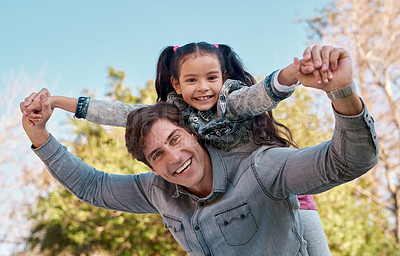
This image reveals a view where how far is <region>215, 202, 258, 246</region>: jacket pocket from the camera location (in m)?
1.63

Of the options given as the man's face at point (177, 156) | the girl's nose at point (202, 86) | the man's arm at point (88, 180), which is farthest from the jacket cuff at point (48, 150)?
the girl's nose at point (202, 86)

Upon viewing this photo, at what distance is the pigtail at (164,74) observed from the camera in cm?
221

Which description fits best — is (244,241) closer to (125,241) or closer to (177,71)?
(177,71)

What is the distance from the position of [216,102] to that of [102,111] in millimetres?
541

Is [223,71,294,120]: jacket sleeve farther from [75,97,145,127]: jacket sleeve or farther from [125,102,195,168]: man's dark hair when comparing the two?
[75,97,145,127]: jacket sleeve

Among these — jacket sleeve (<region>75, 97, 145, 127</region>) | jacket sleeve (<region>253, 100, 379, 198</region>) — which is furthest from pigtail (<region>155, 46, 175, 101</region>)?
jacket sleeve (<region>253, 100, 379, 198</region>)

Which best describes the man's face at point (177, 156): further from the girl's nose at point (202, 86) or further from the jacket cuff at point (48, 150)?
the jacket cuff at point (48, 150)

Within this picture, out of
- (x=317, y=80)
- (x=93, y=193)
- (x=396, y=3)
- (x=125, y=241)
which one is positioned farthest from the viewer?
(x=396, y=3)

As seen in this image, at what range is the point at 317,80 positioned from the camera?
4.01ft

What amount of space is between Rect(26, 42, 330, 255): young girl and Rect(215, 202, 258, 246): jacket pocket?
0.30m

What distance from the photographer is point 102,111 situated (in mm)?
1979

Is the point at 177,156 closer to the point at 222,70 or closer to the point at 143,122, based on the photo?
the point at 143,122

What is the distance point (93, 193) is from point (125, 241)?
568 cm

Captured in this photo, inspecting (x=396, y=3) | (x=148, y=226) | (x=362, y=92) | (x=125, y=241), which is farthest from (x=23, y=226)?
(x=396, y=3)
